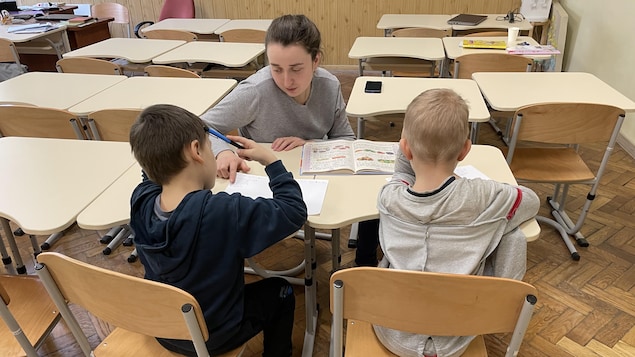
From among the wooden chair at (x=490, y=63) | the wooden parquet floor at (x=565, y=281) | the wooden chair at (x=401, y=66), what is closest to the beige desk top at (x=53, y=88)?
the wooden parquet floor at (x=565, y=281)

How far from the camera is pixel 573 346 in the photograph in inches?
65.9

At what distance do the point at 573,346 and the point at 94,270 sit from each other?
1685 mm

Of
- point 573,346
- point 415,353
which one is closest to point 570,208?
point 573,346

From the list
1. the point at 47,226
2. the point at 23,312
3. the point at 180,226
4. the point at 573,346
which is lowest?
the point at 573,346

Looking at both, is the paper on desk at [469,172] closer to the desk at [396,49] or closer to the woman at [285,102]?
the woman at [285,102]

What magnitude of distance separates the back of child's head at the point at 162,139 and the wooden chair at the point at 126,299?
28 cm

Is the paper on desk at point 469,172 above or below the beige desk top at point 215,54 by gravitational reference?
below

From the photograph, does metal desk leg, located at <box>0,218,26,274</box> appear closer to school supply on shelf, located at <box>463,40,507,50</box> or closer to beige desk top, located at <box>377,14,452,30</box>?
school supply on shelf, located at <box>463,40,507,50</box>

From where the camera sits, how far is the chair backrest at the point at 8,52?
3.56 meters

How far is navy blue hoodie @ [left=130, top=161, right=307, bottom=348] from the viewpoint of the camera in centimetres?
103

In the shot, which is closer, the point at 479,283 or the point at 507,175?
the point at 479,283

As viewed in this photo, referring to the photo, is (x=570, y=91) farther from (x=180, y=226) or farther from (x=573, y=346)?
(x=180, y=226)

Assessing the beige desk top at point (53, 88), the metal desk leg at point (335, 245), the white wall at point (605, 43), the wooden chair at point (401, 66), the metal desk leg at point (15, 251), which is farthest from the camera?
the wooden chair at point (401, 66)

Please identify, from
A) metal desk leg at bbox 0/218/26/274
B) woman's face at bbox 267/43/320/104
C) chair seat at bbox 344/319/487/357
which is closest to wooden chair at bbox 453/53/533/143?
woman's face at bbox 267/43/320/104
